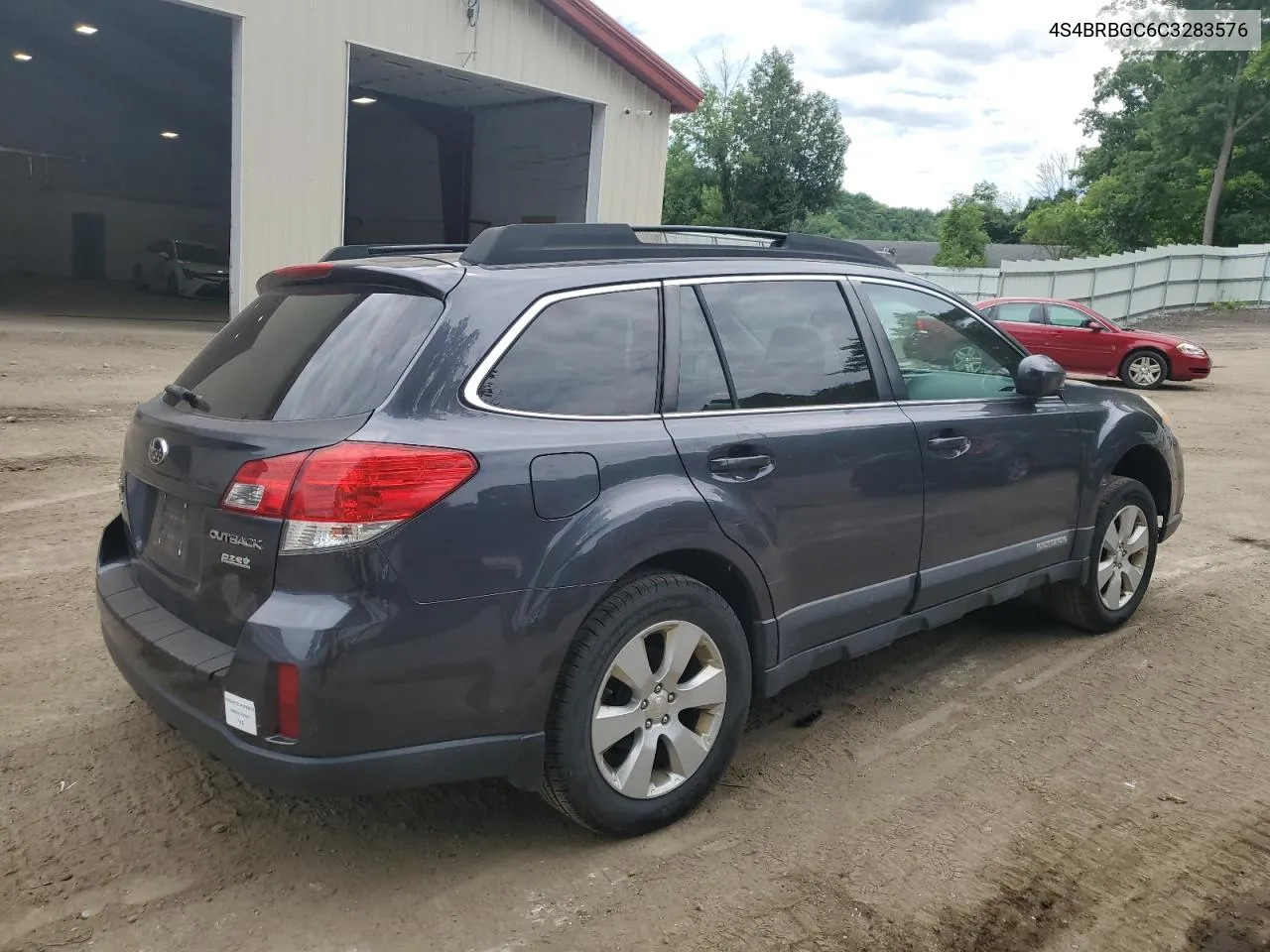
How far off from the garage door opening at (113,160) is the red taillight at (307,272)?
1749 centimetres

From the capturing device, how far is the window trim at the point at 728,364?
3.21 metres

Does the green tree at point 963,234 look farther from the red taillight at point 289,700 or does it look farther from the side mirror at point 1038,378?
the red taillight at point 289,700

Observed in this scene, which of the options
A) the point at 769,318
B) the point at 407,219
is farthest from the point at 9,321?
the point at 769,318

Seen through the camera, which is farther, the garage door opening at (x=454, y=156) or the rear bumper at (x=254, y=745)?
the garage door opening at (x=454, y=156)

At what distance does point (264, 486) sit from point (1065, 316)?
57.7 feet

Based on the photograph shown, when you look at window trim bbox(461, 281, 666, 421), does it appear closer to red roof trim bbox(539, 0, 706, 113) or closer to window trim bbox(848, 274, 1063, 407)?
window trim bbox(848, 274, 1063, 407)

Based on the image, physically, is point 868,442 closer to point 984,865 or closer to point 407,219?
point 984,865

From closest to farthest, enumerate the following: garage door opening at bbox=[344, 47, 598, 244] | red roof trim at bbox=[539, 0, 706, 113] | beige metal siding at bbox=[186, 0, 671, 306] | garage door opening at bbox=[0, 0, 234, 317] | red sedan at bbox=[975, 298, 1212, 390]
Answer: beige metal siding at bbox=[186, 0, 671, 306] → red roof trim at bbox=[539, 0, 706, 113] → red sedan at bbox=[975, 298, 1212, 390] → garage door opening at bbox=[344, 47, 598, 244] → garage door opening at bbox=[0, 0, 234, 317]

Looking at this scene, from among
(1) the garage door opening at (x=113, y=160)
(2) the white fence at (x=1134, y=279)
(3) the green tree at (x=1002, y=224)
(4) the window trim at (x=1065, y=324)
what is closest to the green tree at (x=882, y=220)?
(3) the green tree at (x=1002, y=224)

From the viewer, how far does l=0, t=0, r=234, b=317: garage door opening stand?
20562 mm

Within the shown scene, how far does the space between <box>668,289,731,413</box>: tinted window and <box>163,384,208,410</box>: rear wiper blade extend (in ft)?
4.69

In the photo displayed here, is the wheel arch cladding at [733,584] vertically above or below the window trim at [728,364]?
below

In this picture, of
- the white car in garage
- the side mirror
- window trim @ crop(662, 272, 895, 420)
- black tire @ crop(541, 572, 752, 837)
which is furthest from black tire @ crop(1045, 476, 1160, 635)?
the white car in garage

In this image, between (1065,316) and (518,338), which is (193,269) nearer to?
(1065,316)
